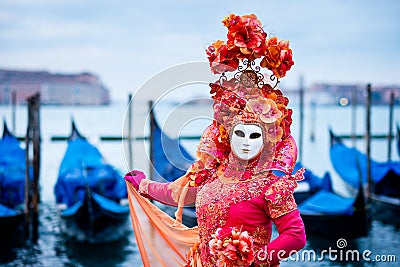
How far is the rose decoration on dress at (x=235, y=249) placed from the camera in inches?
56.3

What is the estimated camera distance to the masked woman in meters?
1.45

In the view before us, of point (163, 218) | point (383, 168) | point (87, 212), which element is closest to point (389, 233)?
point (383, 168)

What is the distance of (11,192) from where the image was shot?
242 inches

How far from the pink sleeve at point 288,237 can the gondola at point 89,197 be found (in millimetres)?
3619

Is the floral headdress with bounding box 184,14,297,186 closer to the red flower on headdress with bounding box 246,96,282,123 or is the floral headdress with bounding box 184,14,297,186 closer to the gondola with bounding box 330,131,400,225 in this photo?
the red flower on headdress with bounding box 246,96,282,123

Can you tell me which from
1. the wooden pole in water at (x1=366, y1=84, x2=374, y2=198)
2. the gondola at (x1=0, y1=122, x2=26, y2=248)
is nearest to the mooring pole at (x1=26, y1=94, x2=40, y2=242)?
the gondola at (x1=0, y1=122, x2=26, y2=248)

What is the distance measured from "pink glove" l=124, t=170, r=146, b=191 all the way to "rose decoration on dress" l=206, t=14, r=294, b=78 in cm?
46

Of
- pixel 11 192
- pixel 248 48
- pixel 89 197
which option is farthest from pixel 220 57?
pixel 11 192

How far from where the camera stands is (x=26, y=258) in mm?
4543

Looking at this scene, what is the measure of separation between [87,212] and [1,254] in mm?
810

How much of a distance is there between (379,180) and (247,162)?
5.25 m

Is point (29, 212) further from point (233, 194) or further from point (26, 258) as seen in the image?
point (233, 194)

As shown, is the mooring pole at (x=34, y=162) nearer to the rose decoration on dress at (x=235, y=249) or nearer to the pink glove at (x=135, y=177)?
the pink glove at (x=135, y=177)

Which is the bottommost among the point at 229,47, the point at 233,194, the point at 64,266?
the point at 64,266
